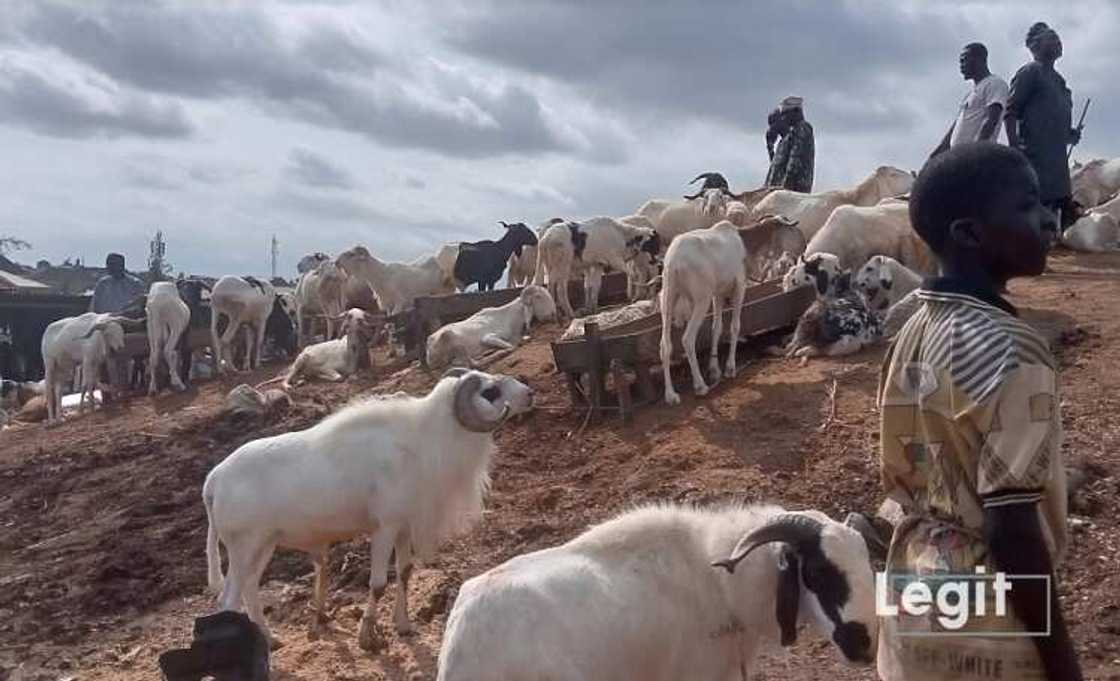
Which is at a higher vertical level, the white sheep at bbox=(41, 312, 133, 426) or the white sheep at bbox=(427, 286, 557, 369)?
the white sheep at bbox=(427, 286, 557, 369)

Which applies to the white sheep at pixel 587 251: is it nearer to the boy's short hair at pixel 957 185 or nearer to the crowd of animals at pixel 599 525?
the crowd of animals at pixel 599 525

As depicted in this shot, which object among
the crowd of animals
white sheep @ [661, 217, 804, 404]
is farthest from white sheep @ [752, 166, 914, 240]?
white sheep @ [661, 217, 804, 404]

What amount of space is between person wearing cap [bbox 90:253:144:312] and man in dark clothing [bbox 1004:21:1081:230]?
51.6ft

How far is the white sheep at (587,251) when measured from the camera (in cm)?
1848

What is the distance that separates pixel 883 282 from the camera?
1359 centimetres

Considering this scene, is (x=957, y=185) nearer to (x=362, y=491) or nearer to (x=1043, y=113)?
(x=362, y=491)

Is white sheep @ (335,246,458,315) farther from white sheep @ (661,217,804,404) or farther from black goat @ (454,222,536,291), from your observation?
white sheep @ (661,217,804,404)

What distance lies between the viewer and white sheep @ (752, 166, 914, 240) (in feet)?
60.6

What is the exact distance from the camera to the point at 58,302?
25.8 meters

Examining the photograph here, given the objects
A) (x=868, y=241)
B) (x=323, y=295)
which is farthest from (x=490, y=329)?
(x=323, y=295)

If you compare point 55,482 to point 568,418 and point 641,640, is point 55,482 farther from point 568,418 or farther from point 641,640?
point 641,640

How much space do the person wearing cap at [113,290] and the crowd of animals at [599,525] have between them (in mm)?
2834

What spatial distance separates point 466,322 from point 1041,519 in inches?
568

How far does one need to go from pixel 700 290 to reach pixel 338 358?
7639 mm
